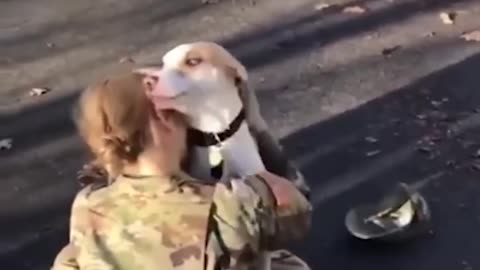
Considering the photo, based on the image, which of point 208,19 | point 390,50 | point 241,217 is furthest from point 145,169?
point 208,19

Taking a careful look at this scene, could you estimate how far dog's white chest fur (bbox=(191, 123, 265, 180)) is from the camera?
5.89 ft

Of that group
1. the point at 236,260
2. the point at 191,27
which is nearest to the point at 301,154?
the point at 191,27

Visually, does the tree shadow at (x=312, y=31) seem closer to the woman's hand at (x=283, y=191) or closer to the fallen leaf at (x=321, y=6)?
the fallen leaf at (x=321, y=6)

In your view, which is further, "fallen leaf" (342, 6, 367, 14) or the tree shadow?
"fallen leaf" (342, 6, 367, 14)

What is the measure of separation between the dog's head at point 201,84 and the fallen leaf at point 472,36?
166 cm

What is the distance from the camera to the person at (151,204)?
1624 mm

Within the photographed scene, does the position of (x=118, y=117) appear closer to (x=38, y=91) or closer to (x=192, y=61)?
(x=192, y=61)

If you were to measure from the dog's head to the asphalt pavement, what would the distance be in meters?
0.67

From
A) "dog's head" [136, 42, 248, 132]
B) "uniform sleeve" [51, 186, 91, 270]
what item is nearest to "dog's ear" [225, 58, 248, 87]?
"dog's head" [136, 42, 248, 132]

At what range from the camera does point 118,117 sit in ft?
5.35

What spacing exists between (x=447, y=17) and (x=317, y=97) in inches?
26.3

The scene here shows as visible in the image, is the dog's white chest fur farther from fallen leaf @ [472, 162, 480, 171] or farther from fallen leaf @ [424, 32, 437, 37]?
fallen leaf @ [424, 32, 437, 37]

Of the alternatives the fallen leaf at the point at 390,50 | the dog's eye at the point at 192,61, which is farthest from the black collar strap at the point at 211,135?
the fallen leaf at the point at 390,50

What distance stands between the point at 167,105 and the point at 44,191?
3.32 feet
